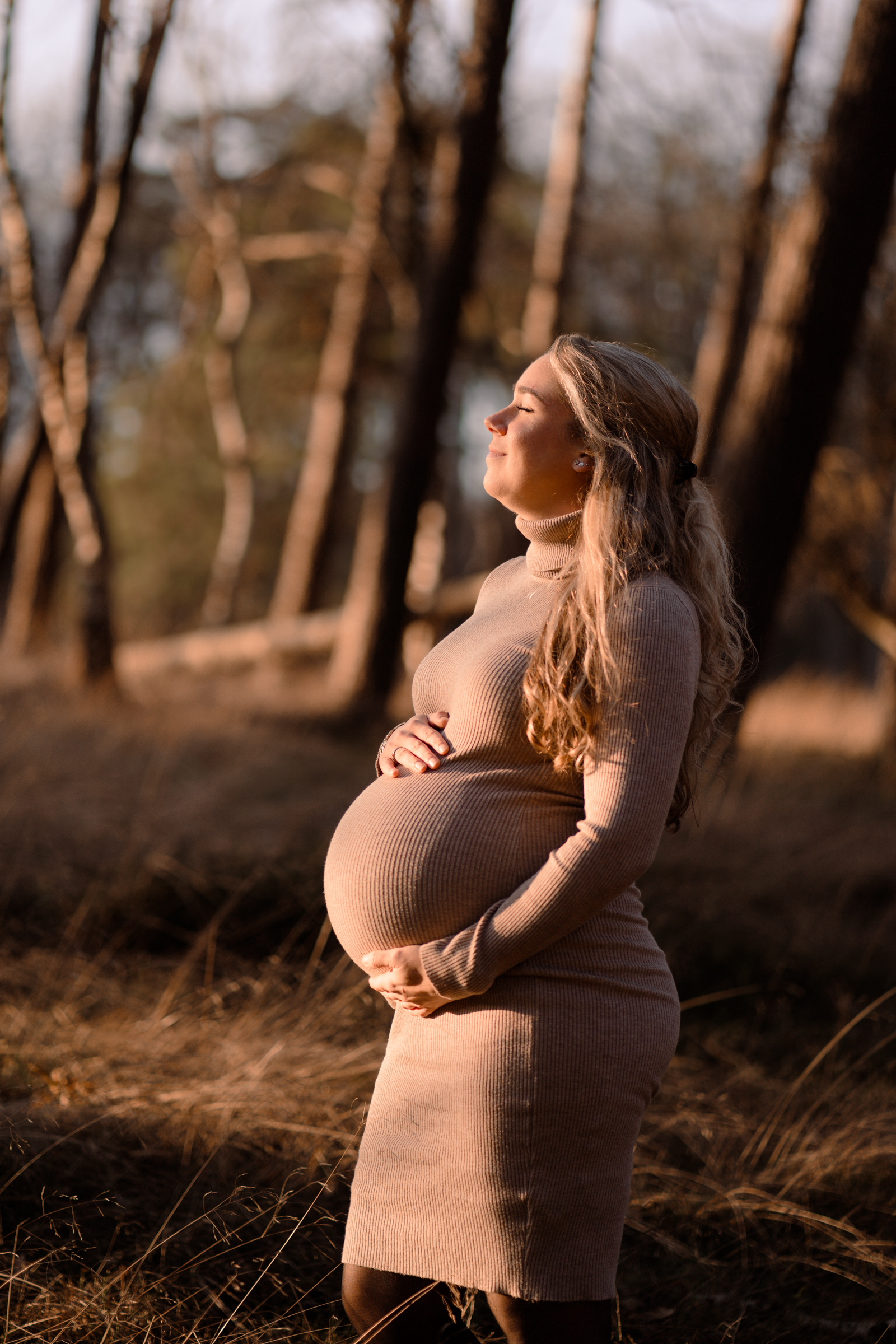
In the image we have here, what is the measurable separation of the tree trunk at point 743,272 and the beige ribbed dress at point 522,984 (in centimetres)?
641

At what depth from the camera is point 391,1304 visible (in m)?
1.78

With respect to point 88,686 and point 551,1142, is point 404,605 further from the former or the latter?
point 551,1142

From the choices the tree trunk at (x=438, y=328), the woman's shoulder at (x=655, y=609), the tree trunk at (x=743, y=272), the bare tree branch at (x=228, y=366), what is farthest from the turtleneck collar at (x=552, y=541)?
the bare tree branch at (x=228, y=366)

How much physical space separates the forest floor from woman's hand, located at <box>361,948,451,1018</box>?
64 centimetres

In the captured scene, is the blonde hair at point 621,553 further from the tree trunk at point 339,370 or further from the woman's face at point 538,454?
the tree trunk at point 339,370

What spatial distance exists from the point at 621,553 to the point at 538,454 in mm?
247

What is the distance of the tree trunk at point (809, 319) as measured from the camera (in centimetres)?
521

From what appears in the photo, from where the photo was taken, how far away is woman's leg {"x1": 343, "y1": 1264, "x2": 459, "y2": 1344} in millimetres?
1781

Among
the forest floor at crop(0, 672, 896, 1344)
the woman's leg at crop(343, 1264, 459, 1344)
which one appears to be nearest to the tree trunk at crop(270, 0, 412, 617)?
the forest floor at crop(0, 672, 896, 1344)

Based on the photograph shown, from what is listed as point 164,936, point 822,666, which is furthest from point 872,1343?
point 822,666

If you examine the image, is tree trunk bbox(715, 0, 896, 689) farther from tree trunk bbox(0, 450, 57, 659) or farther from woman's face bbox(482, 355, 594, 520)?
tree trunk bbox(0, 450, 57, 659)

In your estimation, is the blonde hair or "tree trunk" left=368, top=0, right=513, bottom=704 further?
"tree trunk" left=368, top=0, right=513, bottom=704

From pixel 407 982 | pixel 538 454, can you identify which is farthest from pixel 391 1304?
pixel 538 454

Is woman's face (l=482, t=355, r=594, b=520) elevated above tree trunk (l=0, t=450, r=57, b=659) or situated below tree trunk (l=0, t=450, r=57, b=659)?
above
